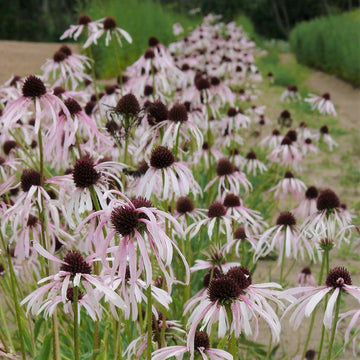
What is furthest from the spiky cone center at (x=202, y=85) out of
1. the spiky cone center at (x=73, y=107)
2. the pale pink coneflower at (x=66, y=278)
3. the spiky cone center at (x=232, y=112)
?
the pale pink coneflower at (x=66, y=278)

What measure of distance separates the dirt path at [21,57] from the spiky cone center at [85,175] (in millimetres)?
7623

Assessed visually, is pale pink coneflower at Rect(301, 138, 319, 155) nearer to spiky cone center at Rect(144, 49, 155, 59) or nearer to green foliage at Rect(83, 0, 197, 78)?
spiky cone center at Rect(144, 49, 155, 59)

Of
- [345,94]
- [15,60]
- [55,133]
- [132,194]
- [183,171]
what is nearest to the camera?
[55,133]

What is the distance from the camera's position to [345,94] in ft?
27.6

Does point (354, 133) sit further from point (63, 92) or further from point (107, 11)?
point (107, 11)

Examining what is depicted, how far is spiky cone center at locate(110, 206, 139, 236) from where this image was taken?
89 cm

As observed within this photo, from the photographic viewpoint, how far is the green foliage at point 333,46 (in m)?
8.57

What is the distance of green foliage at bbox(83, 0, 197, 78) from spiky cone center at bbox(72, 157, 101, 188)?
7.63 meters

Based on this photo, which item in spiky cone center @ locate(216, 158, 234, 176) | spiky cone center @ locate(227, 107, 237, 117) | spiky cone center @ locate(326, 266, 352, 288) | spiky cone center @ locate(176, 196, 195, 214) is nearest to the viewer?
spiky cone center @ locate(326, 266, 352, 288)

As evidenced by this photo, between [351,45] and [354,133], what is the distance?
10.6 ft

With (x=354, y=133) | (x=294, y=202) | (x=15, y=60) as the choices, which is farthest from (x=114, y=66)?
(x=294, y=202)

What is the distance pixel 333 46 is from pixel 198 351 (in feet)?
31.6

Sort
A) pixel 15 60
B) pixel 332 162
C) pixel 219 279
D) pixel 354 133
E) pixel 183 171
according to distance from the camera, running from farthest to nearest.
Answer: pixel 15 60
pixel 354 133
pixel 332 162
pixel 183 171
pixel 219 279

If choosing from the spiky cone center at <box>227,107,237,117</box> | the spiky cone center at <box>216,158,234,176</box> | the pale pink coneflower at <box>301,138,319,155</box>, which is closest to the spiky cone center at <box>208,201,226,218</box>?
the spiky cone center at <box>216,158,234,176</box>
